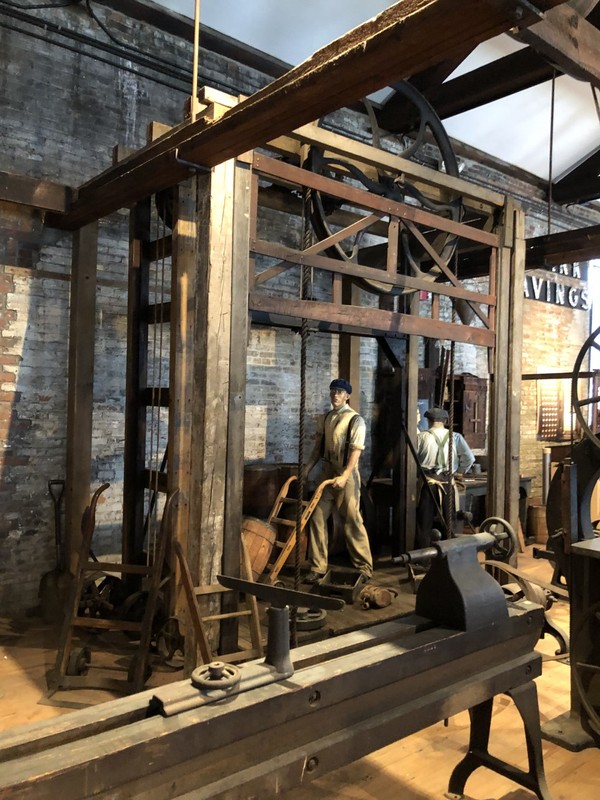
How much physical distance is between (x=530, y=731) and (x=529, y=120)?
7.95m

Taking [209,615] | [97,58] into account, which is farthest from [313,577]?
[97,58]

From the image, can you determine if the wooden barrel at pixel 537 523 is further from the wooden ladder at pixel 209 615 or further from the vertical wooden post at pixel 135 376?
the vertical wooden post at pixel 135 376

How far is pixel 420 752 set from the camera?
10.4 feet

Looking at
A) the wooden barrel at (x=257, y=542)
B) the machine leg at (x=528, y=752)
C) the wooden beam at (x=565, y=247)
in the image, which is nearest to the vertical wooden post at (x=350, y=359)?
the wooden beam at (x=565, y=247)

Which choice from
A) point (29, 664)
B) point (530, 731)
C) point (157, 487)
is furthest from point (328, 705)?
point (29, 664)

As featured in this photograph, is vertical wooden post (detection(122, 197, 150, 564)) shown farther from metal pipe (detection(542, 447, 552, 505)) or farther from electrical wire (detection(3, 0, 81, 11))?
metal pipe (detection(542, 447, 552, 505))

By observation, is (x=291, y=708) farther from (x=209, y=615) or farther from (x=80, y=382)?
(x=80, y=382)

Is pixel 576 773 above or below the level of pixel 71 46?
below

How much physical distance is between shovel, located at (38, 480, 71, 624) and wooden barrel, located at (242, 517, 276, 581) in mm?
1392

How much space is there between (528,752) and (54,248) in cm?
473

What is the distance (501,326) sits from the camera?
5219mm

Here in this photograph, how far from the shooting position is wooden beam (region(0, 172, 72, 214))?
4.46 m

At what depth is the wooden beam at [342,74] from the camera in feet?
6.22

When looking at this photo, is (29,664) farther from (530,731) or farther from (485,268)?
(485,268)
